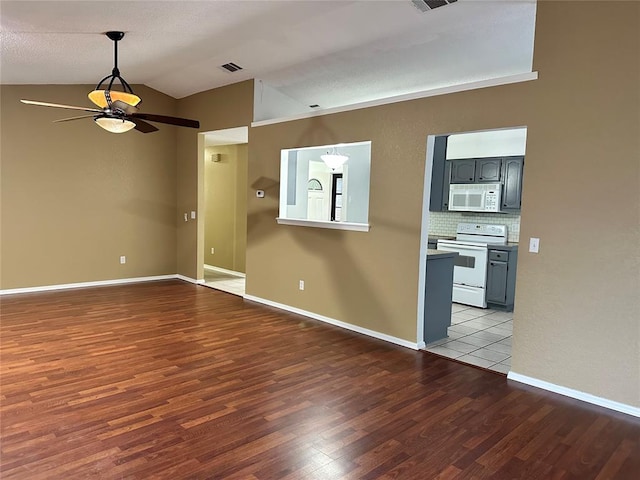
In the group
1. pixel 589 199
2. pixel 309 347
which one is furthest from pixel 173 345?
pixel 589 199

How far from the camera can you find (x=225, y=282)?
24.3 ft

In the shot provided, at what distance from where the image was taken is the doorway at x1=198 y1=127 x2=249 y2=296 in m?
7.86

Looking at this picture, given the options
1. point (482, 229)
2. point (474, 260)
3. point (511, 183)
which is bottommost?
point (474, 260)

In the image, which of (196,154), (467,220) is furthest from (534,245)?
(196,154)

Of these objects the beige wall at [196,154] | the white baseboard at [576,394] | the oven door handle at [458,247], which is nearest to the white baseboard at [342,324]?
the white baseboard at [576,394]

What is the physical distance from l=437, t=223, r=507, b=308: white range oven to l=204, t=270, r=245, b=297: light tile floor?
3.18 metres

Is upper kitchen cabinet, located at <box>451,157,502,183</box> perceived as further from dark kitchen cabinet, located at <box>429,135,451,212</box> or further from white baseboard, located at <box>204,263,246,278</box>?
white baseboard, located at <box>204,263,246,278</box>

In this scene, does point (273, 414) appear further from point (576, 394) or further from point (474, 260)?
point (474, 260)

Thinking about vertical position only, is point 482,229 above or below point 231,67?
below

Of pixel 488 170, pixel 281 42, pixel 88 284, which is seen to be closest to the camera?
pixel 281 42

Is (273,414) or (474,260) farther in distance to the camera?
(474,260)

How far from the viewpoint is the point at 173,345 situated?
163 inches

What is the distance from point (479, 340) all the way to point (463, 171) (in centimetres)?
286

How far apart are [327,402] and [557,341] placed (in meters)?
1.82
